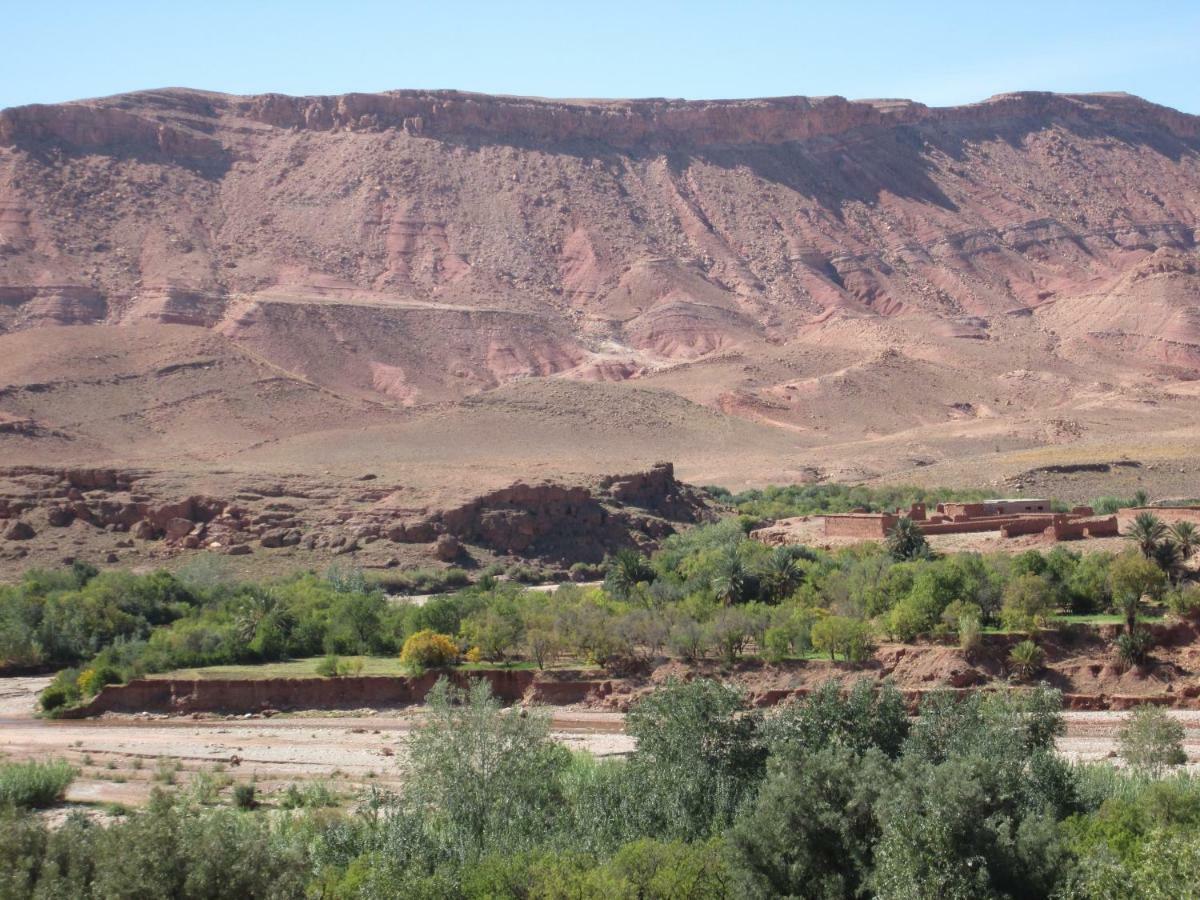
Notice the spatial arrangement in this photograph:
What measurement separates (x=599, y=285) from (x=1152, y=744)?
313 feet

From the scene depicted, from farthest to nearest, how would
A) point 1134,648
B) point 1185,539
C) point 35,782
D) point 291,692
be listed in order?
point 291,692 → point 1185,539 → point 1134,648 → point 35,782

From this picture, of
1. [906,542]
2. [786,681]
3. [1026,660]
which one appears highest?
[906,542]

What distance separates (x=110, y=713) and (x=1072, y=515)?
26.7 metres

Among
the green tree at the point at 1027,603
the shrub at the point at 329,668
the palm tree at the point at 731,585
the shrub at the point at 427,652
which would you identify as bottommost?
the shrub at the point at 329,668

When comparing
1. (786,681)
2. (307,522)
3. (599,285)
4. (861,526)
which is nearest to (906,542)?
(861,526)

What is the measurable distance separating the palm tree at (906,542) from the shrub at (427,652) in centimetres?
1223

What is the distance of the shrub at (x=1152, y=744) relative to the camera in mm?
26938

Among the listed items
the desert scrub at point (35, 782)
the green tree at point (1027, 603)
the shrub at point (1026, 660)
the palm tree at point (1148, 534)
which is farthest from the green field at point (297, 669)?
the palm tree at point (1148, 534)

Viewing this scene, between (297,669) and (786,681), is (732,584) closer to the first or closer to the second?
(786,681)

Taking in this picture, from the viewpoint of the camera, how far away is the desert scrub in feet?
89.6

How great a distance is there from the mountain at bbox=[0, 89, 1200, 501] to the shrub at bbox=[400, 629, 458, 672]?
997 inches

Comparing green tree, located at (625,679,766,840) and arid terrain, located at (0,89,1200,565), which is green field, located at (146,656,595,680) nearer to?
green tree, located at (625,679,766,840)

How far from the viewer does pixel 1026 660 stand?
1410 inches

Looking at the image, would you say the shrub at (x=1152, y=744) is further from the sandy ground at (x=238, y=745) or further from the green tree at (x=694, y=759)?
the sandy ground at (x=238, y=745)
